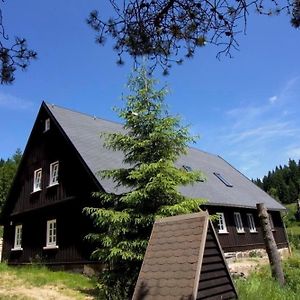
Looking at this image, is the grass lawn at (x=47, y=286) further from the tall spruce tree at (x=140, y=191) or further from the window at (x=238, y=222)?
the window at (x=238, y=222)

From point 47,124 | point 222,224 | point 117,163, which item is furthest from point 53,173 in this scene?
point 222,224

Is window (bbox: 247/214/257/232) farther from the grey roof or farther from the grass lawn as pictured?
the grass lawn

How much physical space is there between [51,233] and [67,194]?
2450mm

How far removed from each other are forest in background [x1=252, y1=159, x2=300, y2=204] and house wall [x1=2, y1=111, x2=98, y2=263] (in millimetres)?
82738

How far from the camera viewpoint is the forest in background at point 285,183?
332 feet

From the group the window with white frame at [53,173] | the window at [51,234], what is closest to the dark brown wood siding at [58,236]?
the window at [51,234]

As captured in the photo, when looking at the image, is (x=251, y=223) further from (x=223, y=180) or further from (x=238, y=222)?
(x=223, y=180)

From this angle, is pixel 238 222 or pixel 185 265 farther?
pixel 238 222

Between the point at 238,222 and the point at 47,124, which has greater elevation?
the point at 47,124

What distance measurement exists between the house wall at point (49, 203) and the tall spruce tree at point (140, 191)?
168 inches

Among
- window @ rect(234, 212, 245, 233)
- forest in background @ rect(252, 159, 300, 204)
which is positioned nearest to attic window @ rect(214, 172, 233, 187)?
window @ rect(234, 212, 245, 233)

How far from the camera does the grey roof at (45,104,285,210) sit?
1725 cm

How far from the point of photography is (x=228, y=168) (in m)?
30.4

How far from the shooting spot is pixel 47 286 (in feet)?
42.9
